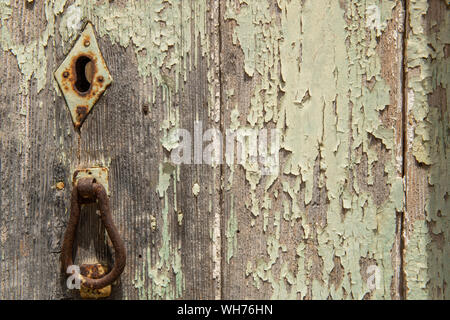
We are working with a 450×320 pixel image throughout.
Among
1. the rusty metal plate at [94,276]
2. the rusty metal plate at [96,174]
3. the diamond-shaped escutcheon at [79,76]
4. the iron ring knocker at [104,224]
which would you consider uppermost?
the diamond-shaped escutcheon at [79,76]

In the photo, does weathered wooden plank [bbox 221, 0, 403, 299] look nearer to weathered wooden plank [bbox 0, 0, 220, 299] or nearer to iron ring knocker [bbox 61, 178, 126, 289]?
weathered wooden plank [bbox 0, 0, 220, 299]

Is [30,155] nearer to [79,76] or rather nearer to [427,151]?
[79,76]

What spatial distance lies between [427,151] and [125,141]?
457 millimetres

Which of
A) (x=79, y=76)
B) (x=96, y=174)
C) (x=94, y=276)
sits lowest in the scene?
(x=94, y=276)

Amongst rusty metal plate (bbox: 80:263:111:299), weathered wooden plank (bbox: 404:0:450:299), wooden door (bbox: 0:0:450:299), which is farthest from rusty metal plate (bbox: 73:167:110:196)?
weathered wooden plank (bbox: 404:0:450:299)

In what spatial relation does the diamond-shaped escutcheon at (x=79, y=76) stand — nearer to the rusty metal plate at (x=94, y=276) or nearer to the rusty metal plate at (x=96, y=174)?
the rusty metal plate at (x=96, y=174)

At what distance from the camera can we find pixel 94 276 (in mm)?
602

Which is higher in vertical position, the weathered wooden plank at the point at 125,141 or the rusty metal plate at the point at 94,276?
the weathered wooden plank at the point at 125,141

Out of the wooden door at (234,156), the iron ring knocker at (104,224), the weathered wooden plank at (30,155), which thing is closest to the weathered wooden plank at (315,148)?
the wooden door at (234,156)

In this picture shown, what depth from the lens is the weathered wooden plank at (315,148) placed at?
59cm

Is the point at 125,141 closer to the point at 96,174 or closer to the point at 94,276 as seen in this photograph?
the point at 96,174

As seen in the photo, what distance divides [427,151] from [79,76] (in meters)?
0.54

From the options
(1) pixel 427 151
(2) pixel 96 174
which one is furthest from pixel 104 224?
(1) pixel 427 151

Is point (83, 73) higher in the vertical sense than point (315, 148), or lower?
higher
